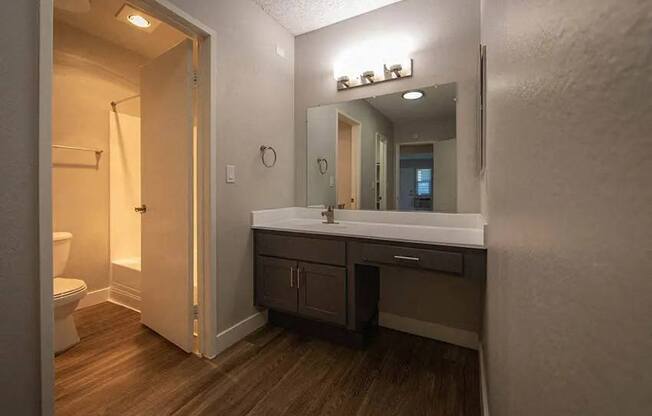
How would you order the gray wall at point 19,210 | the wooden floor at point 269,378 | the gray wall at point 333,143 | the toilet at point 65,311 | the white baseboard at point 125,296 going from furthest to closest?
the white baseboard at point 125,296, the gray wall at point 333,143, the toilet at point 65,311, the wooden floor at point 269,378, the gray wall at point 19,210

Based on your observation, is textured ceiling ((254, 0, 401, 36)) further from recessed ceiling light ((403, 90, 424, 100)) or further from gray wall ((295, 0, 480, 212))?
recessed ceiling light ((403, 90, 424, 100))

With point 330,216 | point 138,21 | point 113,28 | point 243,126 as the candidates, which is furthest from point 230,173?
point 113,28

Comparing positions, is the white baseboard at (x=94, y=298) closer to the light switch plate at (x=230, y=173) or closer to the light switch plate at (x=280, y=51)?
the light switch plate at (x=230, y=173)

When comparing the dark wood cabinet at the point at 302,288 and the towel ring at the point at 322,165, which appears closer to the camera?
the dark wood cabinet at the point at 302,288

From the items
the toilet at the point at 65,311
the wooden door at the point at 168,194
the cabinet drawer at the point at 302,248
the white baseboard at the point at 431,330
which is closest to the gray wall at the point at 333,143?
the cabinet drawer at the point at 302,248

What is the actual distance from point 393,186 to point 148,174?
1.79 meters

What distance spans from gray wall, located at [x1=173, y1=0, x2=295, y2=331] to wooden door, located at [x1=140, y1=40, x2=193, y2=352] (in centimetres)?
19

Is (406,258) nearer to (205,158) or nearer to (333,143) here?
(333,143)

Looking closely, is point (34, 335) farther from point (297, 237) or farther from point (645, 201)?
point (645, 201)

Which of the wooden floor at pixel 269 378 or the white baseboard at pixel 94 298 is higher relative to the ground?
the white baseboard at pixel 94 298

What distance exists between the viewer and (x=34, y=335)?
3.29 ft

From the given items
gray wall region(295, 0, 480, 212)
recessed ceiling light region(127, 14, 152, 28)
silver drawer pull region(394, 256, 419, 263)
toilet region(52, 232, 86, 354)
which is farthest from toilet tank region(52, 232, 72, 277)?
silver drawer pull region(394, 256, 419, 263)

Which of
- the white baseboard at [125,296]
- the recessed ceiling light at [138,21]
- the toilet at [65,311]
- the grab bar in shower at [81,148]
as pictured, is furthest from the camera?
the white baseboard at [125,296]

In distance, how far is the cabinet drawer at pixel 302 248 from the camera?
175cm
